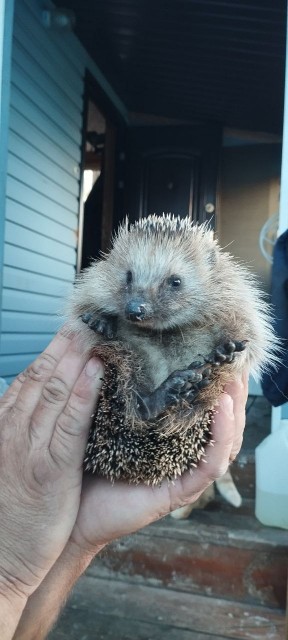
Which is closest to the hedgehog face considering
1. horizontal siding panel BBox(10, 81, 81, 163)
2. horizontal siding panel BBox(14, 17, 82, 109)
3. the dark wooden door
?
horizontal siding panel BBox(10, 81, 81, 163)

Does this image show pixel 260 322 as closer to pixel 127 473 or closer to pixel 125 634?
pixel 127 473

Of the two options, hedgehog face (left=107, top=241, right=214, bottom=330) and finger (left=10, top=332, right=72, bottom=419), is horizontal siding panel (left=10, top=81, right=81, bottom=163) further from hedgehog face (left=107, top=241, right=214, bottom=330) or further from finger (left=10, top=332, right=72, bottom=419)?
finger (left=10, top=332, right=72, bottom=419)

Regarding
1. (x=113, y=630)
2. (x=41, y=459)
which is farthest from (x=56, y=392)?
(x=113, y=630)

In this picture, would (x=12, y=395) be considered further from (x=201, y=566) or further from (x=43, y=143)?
(x=43, y=143)

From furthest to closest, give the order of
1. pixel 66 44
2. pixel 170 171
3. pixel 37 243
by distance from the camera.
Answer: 1. pixel 170 171
2. pixel 66 44
3. pixel 37 243

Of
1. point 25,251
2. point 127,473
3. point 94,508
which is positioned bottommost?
point 94,508

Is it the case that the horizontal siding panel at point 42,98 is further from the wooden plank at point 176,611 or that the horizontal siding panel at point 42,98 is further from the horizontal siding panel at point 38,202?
the wooden plank at point 176,611

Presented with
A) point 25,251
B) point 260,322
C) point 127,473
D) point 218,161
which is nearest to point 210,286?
point 260,322
